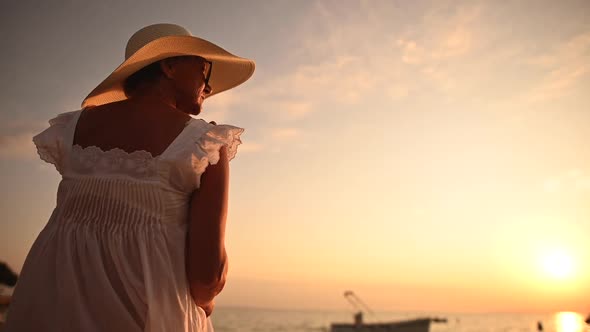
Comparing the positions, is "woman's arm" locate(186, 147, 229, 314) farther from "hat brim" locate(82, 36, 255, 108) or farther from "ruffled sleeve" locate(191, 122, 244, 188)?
"hat brim" locate(82, 36, 255, 108)

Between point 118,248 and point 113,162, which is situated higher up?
point 113,162

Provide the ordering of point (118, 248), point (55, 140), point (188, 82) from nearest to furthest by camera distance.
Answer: point (118, 248)
point (55, 140)
point (188, 82)

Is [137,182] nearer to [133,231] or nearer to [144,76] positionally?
[133,231]

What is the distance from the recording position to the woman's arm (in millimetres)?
1383

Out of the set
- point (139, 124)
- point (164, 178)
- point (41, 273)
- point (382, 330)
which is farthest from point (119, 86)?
point (382, 330)

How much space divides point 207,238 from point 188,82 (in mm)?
676

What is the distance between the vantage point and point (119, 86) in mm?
1867

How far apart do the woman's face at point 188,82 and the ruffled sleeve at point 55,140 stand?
41cm

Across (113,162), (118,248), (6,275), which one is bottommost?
(118,248)

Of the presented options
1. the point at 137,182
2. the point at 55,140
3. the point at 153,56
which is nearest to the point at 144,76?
the point at 153,56

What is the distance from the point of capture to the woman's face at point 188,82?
170 centimetres

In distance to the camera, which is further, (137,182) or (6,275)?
(6,275)

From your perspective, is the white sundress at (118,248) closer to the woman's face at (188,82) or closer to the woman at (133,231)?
the woman at (133,231)

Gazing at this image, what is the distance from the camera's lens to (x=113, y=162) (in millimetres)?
1445
